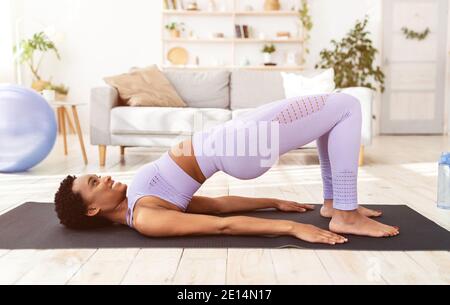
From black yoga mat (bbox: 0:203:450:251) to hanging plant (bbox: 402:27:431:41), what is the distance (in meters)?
5.53

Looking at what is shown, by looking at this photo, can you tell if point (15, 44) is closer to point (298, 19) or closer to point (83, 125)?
point (83, 125)

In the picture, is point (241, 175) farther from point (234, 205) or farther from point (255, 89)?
point (255, 89)

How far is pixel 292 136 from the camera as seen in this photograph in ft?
6.67

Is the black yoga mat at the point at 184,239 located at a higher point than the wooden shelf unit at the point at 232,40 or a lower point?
lower

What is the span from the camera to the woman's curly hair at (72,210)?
6.77ft

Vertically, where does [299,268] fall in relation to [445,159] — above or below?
below

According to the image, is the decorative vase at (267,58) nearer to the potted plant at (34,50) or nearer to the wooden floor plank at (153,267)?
the potted plant at (34,50)

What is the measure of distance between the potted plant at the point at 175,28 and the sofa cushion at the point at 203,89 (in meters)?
2.19

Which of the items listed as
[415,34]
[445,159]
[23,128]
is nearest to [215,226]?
[445,159]

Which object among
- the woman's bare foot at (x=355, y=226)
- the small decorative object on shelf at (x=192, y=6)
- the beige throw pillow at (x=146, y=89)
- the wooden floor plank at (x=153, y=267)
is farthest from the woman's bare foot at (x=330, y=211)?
the small decorative object on shelf at (x=192, y=6)

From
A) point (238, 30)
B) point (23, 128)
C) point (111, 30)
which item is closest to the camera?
point (23, 128)

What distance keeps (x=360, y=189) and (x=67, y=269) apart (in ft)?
6.69

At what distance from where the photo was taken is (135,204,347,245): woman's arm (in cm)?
196

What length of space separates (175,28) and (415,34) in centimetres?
323
